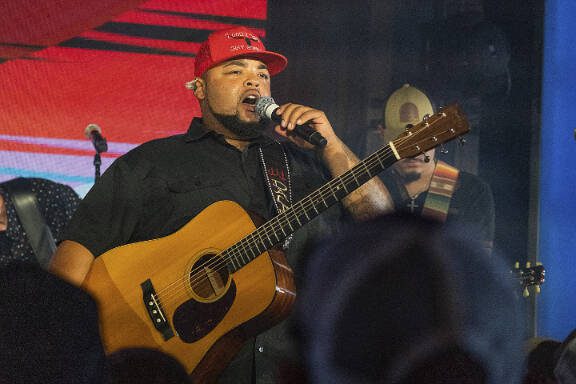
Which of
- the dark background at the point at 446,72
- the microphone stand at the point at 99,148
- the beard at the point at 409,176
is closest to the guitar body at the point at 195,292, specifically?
the microphone stand at the point at 99,148

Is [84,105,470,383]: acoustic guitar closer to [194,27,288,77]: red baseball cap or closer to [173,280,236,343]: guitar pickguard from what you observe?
[173,280,236,343]: guitar pickguard

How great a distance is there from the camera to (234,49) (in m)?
3.14

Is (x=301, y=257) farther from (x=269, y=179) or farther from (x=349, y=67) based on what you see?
(x=349, y=67)

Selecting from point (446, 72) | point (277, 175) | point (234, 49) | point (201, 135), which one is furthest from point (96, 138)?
point (446, 72)

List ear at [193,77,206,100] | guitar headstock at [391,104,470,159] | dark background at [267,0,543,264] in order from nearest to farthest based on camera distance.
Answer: guitar headstock at [391,104,470,159]
ear at [193,77,206,100]
dark background at [267,0,543,264]

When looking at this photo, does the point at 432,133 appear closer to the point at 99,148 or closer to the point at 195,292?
the point at 195,292

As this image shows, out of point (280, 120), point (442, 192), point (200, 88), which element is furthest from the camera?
point (442, 192)

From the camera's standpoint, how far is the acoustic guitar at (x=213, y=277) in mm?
2662

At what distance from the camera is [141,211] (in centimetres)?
305

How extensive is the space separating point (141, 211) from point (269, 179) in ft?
1.72

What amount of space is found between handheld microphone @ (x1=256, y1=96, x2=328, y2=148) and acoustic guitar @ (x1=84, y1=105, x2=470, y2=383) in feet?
0.62

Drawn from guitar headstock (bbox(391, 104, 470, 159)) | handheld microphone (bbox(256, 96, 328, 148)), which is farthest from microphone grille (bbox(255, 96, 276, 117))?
guitar headstock (bbox(391, 104, 470, 159))

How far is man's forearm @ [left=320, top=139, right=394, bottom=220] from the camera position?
2.99 metres

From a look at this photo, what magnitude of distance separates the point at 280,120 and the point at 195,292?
2.31ft
